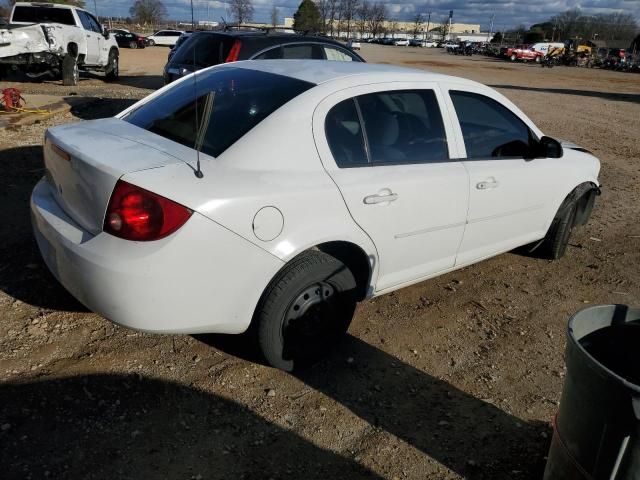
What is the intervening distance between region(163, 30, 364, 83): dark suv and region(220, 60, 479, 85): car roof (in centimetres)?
532

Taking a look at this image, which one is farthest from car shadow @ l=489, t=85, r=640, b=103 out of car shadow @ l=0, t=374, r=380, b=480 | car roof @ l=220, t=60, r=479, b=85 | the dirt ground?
car shadow @ l=0, t=374, r=380, b=480

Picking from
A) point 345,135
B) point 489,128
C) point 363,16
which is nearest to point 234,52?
point 489,128

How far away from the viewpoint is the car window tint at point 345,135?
10.1 feet

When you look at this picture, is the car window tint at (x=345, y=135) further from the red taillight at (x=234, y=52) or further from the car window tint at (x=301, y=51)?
the car window tint at (x=301, y=51)

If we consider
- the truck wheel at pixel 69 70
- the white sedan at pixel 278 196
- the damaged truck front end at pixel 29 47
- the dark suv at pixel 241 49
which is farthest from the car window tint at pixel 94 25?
the white sedan at pixel 278 196

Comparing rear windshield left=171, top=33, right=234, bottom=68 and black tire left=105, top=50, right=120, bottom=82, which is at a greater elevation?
rear windshield left=171, top=33, right=234, bottom=68

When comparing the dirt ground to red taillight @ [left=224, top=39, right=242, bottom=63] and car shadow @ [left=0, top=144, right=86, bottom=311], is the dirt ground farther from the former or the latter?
red taillight @ [left=224, top=39, right=242, bottom=63]

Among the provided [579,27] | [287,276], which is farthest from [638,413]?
[579,27]

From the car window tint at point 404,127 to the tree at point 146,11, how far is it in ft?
269

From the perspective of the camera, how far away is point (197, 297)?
2613 mm

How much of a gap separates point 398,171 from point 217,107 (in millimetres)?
1121

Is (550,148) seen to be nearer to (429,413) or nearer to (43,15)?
(429,413)

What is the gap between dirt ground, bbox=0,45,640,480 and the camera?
2582 millimetres

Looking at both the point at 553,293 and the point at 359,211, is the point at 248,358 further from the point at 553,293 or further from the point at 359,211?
the point at 553,293
